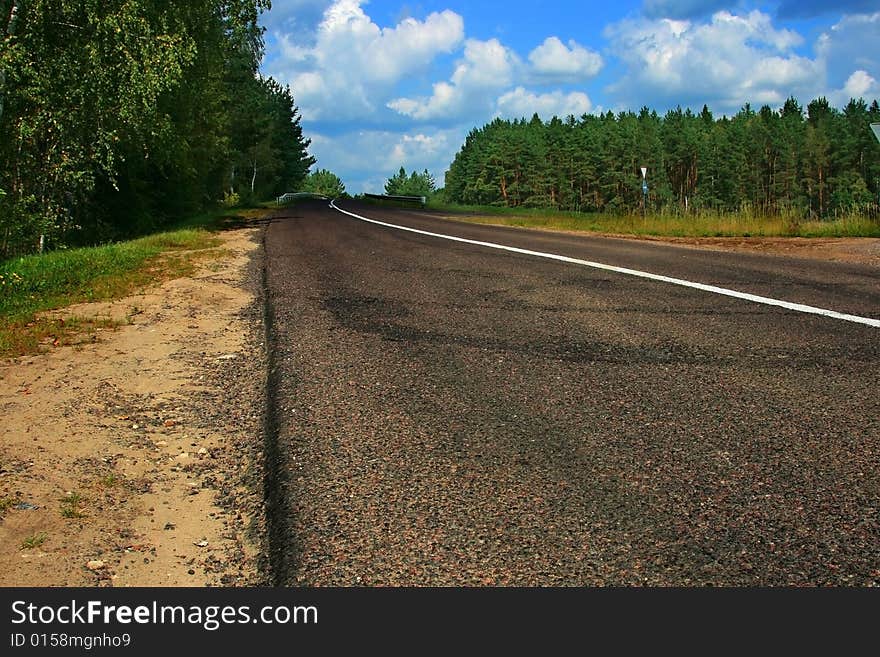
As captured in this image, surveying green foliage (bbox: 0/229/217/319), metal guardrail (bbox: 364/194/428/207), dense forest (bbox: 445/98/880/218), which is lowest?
green foliage (bbox: 0/229/217/319)

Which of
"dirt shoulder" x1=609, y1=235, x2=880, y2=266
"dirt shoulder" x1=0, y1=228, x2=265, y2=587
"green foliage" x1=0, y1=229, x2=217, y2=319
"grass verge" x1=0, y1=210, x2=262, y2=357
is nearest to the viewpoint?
"dirt shoulder" x1=0, y1=228, x2=265, y2=587

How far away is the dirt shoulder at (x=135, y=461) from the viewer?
2438mm

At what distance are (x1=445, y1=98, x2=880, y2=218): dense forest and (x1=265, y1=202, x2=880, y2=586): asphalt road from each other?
87110 mm

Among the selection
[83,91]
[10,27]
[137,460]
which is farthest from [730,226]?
[137,460]

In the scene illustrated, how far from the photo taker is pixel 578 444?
3.12 meters

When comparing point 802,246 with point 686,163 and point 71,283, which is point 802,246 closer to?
point 71,283

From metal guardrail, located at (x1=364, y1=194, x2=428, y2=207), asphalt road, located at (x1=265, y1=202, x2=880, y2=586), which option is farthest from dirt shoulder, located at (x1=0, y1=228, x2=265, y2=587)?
metal guardrail, located at (x1=364, y1=194, x2=428, y2=207)

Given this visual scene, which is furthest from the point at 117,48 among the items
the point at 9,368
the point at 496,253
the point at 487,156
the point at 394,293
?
the point at 487,156

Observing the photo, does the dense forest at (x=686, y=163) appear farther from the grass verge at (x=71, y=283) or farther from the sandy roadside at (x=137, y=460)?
the sandy roadside at (x=137, y=460)

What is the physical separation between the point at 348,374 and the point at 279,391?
457 millimetres

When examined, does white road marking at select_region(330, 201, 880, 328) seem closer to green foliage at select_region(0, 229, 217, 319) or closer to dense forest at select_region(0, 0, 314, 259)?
green foliage at select_region(0, 229, 217, 319)

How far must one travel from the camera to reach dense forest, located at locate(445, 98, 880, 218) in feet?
294

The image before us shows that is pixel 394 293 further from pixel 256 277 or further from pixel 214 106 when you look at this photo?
pixel 214 106

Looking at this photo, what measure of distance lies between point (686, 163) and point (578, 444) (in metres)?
109
